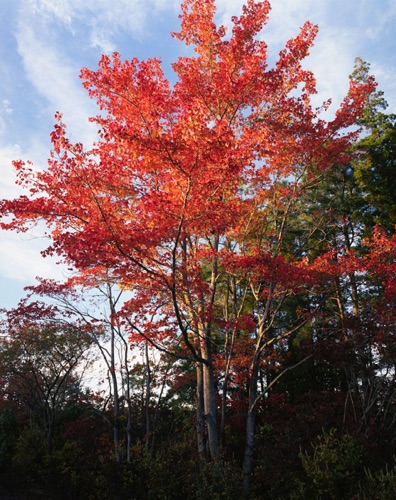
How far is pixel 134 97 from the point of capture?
818cm

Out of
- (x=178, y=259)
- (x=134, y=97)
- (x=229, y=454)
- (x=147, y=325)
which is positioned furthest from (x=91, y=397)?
(x=134, y=97)

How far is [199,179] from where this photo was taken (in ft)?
26.2

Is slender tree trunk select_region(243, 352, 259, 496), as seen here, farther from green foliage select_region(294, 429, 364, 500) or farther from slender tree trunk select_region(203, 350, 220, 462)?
green foliage select_region(294, 429, 364, 500)

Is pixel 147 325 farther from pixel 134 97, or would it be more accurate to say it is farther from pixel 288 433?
pixel 134 97

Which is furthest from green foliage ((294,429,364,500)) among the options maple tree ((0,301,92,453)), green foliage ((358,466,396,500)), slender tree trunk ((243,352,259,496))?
maple tree ((0,301,92,453))

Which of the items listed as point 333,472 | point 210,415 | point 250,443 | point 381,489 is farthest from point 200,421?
point 381,489

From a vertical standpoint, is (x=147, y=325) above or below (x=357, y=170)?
below

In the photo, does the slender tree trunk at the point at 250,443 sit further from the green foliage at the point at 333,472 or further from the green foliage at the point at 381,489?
the green foliage at the point at 381,489

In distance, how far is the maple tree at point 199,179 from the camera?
25.1 feet

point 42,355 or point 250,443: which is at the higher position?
point 42,355

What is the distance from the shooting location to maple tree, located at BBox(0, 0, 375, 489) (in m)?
7.64

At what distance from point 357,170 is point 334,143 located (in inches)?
375

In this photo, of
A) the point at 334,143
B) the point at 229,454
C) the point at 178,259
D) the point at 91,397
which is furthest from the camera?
the point at 91,397

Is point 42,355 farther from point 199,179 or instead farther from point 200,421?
point 199,179
